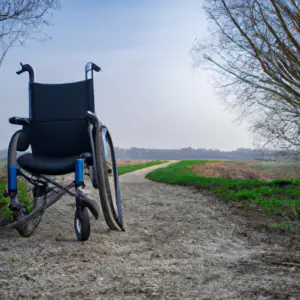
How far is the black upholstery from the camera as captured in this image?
15.7 feet

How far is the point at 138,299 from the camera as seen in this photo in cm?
262

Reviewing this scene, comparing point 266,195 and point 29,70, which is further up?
point 29,70

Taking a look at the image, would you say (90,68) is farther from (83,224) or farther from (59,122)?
(83,224)

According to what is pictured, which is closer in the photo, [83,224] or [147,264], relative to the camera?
[147,264]

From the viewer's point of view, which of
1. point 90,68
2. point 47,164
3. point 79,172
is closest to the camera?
point 79,172

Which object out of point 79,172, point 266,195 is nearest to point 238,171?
point 266,195

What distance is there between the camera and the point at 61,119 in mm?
4883

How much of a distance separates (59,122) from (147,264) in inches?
84.0

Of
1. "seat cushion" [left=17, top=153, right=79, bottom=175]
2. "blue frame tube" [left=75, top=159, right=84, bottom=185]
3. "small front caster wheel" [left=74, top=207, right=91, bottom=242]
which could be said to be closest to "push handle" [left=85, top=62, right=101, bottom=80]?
"seat cushion" [left=17, top=153, right=79, bottom=175]

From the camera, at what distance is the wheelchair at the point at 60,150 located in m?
4.37

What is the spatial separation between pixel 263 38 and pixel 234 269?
693cm

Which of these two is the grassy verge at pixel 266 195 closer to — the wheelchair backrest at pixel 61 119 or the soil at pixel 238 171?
the wheelchair backrest at pixel 61 119

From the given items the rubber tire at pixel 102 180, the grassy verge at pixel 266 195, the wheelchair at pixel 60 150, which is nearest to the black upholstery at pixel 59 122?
the wheelchair at pixel 60 150

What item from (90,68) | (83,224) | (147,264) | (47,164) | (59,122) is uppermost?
(90,68)
